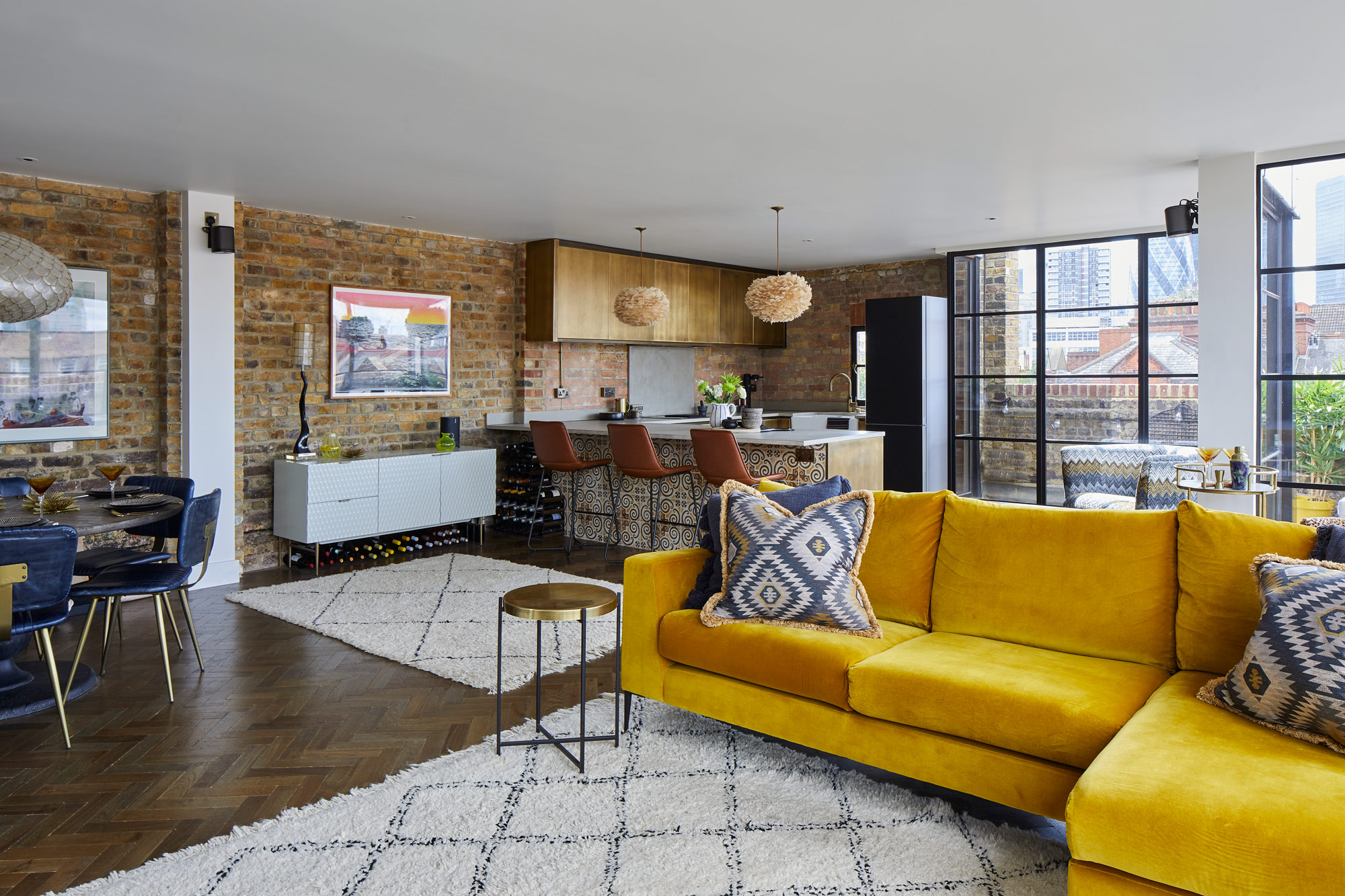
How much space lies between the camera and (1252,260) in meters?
4.93

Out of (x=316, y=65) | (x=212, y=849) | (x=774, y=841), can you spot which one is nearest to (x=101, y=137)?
(x=316, y=65)

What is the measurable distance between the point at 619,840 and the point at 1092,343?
6862mm

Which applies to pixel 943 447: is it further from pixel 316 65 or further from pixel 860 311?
pixel 316 65

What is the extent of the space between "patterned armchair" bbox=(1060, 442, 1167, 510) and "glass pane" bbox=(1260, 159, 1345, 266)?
1457 mm

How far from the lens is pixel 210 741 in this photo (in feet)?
10.5

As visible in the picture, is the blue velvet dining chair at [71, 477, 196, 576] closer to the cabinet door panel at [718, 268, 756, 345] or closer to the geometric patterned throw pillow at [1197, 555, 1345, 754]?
the geometric patterned throw pillow at [1197, 555, 1345, 754]

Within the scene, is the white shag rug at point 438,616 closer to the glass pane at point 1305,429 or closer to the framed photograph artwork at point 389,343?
the framed photograph artwork at point 389,343

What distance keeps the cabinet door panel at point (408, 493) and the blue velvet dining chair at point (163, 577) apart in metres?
2.50

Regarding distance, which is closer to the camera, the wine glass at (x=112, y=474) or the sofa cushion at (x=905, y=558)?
the sofa cushion at (x=905, y=558)

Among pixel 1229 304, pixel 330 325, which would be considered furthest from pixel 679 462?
pixel 1229 304

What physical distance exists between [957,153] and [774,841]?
3937mm

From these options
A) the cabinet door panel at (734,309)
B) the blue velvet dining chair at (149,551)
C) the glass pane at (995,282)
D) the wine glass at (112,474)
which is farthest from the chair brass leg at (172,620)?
the glass pane at (995,282)

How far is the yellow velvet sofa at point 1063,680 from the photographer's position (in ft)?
5.89

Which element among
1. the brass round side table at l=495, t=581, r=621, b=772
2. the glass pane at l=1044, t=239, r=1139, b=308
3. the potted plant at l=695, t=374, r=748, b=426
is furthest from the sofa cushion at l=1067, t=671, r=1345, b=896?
the glass pane at l=1044, t=239, r=1139, b=308
